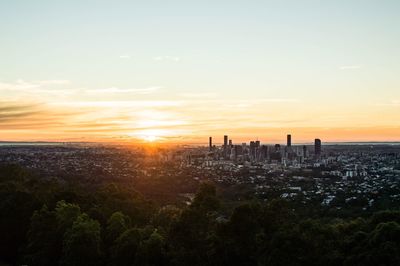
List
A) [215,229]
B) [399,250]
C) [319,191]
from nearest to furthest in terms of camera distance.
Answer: [399,250], [215,229], [319,191]

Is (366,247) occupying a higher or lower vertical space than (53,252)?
higher

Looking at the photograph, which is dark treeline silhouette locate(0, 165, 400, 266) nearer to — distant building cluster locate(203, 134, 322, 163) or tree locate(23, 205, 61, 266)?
tree locate(23, 205, 61, 266)

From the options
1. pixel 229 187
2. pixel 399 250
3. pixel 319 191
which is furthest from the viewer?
pixel 229 187

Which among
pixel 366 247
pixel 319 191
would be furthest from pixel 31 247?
pixel 319 191

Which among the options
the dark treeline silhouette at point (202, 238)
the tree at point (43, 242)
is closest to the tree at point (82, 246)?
the dark treeline silhouette at point (202, 238)

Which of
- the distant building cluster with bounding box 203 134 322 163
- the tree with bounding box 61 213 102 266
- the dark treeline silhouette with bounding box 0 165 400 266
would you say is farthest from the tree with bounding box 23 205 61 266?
the distant building cluster with bounding box 203 134 322 163

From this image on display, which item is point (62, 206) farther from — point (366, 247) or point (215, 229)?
point (366, 247)

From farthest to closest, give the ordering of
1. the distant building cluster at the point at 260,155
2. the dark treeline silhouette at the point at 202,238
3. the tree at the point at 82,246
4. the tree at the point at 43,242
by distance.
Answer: the distant building cluster at the point at 260,155 → the tree at the point at 43,242 → the tree at the point at 82,246 → the dark treeline silhouette at the point at 202,238

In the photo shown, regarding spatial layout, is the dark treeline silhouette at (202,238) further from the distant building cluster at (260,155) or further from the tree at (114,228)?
the distant building cluster at (260,155)

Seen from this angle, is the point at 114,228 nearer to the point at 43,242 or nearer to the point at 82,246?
the point at 82,246
